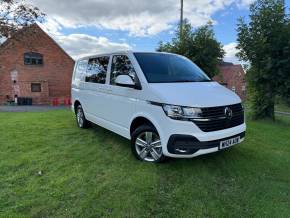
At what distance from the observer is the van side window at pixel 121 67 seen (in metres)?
4.51

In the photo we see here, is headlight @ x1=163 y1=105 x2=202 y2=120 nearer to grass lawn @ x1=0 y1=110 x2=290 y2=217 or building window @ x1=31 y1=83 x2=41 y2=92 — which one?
grass lawn @ x1=0 y1=110 x2=290 y2=217

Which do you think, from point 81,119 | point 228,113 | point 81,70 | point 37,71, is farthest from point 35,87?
point 228,113

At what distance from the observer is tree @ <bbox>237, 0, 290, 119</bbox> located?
27.4ft

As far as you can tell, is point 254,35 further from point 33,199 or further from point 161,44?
point 33,199

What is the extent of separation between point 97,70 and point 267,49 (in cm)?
619

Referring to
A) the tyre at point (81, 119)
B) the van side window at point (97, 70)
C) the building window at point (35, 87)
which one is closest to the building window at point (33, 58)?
the building window at point (35, 87)

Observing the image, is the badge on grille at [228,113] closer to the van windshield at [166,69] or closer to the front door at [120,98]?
the van windshield at [166,69]

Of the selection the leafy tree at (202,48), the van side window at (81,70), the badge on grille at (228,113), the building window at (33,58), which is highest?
the building window at (33,58)

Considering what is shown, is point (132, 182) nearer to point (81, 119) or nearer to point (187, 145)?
point (187, 145)

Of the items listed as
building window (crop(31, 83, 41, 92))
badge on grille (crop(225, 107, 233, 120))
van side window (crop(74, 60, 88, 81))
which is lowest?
badge on grille (crop(225, 107, 233, 120))

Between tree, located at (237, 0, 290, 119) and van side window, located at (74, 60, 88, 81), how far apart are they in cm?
591

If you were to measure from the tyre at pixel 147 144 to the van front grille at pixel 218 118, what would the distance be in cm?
82

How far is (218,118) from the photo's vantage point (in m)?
3.74

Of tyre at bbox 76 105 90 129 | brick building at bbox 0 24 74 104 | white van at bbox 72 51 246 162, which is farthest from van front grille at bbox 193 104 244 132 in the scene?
brick building at bbox 0 24 74 104
